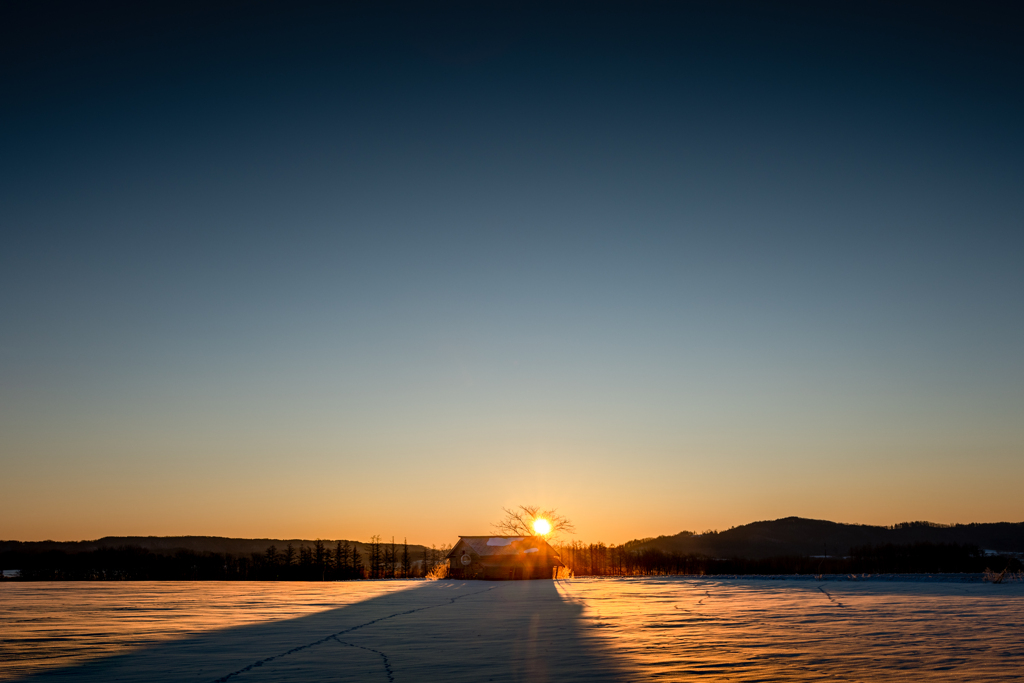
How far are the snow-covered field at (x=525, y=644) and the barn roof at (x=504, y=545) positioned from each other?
54.2 m

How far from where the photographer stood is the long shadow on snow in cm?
951

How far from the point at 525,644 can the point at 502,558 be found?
6373cm

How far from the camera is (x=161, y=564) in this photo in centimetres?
10144

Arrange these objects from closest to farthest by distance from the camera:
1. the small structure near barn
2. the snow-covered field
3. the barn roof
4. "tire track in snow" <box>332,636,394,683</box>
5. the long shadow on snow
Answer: "tire track in snow" <box>332,636,394,683</box> → the long shadow on snow → the snow-covered field → the small structure near barn → the barn roof

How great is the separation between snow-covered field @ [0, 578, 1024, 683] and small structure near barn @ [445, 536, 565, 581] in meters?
53.7

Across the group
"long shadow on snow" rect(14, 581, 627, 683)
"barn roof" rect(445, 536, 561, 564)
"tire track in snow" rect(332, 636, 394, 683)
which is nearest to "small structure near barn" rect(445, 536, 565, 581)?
"barn roof" rect(445, 536, 561, 564)

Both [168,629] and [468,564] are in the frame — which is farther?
[468,564]

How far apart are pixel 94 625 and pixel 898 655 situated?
1750 centimetres

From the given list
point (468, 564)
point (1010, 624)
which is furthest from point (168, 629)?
point (468, 564)

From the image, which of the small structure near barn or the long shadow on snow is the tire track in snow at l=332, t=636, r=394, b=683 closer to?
the long shadow on snow

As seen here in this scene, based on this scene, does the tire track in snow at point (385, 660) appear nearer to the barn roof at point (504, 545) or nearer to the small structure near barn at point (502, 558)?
the small structure near barn at point (502, 558)

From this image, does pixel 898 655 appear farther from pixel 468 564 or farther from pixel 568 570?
pixel 568 570

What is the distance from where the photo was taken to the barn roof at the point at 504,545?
74781 millimetres

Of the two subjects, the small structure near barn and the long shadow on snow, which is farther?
the small structure near barn
